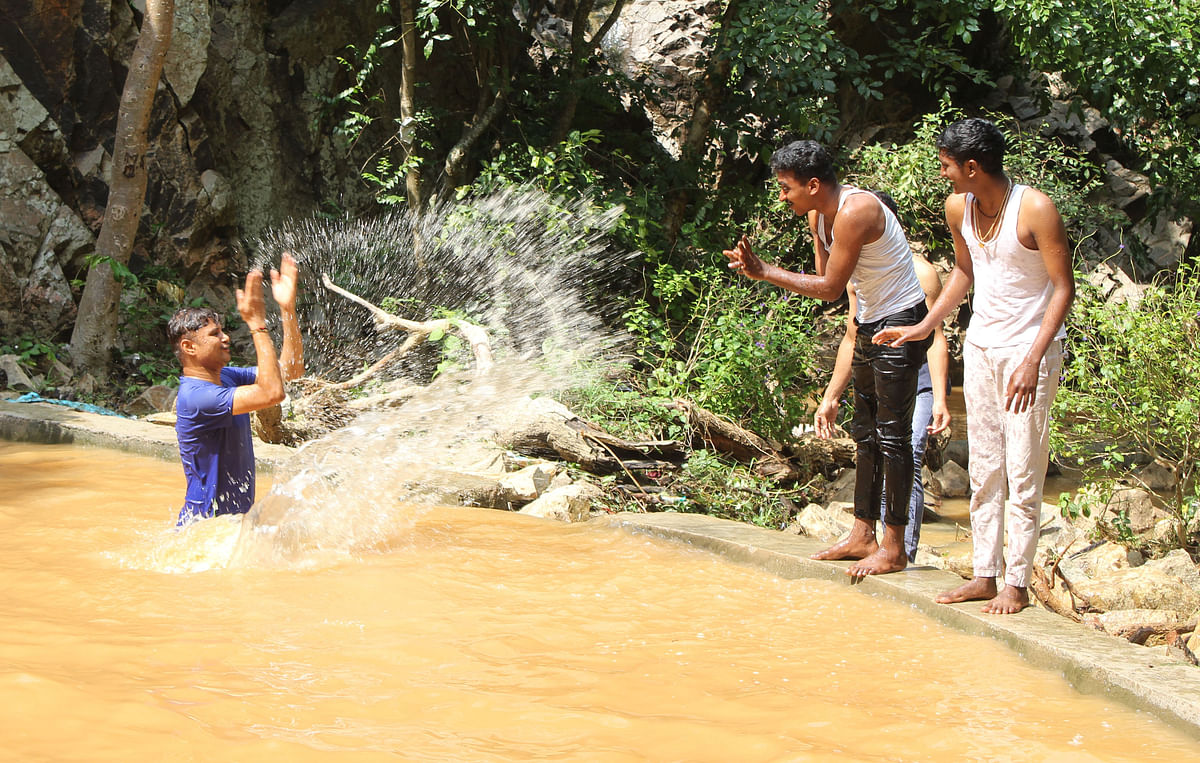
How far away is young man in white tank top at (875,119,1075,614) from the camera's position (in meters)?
3.42

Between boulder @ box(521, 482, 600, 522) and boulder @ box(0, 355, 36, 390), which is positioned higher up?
boulder @ box(0, 355, 36, 390)

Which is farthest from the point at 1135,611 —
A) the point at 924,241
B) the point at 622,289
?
the point at 924,241

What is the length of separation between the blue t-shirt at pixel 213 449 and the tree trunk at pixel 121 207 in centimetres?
557

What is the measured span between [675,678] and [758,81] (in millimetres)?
7692

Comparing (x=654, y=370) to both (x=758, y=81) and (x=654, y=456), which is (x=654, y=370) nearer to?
(x=654, y=456)

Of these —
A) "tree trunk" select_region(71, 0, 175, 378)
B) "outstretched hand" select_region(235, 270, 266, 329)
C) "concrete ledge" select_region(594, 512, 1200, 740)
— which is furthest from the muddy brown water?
"tree trunk" select_region(71, 0, 175, 378)

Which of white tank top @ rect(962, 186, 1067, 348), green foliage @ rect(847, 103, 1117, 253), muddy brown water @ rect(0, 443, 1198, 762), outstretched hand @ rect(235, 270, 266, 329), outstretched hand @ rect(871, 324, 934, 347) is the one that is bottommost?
muddy brown water @ rect(0, 443, 1198, 762)

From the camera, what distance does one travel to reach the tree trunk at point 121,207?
Answer: 8.86m

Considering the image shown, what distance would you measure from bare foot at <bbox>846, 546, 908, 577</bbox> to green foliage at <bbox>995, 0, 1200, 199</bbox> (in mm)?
7001

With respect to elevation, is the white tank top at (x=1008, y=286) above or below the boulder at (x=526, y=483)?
above

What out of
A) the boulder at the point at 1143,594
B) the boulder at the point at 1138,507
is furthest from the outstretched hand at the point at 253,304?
the boulder at the point at 1138,507

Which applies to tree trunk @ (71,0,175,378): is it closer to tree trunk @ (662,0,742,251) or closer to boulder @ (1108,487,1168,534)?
tree trunk @ (662,0,742,251)

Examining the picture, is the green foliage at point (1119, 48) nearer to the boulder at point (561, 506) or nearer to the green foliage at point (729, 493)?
the green foliage at point (729, 493)

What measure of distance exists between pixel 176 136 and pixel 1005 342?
9784 millimetres
